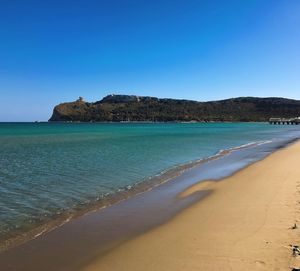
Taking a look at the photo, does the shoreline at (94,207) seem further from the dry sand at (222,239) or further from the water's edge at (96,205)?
the dry sand at (222,239)

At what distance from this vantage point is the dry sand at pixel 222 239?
6.16 m

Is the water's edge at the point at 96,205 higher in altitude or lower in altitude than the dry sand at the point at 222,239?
lower

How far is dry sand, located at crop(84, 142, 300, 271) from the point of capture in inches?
243

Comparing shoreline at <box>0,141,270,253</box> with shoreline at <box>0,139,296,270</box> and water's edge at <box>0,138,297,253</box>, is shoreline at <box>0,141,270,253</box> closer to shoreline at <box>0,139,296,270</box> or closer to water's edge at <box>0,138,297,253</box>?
water's edge at <box>0,138,297,253</box>

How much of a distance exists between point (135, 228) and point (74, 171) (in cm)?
1018

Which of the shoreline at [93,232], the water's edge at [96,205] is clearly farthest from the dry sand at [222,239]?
the water's edge at [96,205]

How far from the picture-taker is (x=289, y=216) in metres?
8.67

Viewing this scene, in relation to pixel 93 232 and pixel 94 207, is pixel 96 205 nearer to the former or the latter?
pixel 94 207

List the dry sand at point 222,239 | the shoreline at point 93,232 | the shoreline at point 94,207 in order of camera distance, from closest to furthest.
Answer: the dry sand at point 222,239, the shoreline at point 93,232, the shoreline at point 94,207

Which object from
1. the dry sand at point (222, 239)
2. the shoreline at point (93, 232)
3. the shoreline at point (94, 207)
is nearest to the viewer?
the dry sand at point (222, 239)

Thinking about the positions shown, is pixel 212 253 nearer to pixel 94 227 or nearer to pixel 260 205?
pixel 94 227

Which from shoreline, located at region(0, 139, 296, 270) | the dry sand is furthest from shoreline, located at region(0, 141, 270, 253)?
the dry sand

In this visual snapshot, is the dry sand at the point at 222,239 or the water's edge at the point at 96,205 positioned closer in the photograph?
the dry sand at the point at 222,239

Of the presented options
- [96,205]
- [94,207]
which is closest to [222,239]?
[94,207]
